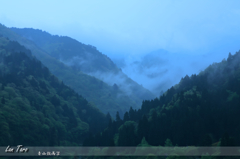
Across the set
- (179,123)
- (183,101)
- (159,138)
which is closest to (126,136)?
(159,138)

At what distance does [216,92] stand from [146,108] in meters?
43.2

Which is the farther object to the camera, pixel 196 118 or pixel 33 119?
pixel 33 119

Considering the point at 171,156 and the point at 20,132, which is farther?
the point at 20,132

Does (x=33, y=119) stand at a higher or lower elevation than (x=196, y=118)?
lower

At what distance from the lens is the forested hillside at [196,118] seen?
107375 mm

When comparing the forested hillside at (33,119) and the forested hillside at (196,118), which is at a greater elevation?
the forested hillside at (196,118)

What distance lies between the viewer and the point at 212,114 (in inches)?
4589

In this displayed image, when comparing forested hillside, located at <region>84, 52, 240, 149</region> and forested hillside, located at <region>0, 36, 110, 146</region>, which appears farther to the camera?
forested hillside, located at <region>0, 36, 110, 146</region>

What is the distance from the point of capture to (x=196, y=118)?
117 m

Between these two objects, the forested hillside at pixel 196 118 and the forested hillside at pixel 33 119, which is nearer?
the forested hillside at pixel 196 118

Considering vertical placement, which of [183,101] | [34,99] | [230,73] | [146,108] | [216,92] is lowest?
[34,99]

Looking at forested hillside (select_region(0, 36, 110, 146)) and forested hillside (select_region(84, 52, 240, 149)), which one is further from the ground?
forested hillside (select_region(84, 52, 240, 149))

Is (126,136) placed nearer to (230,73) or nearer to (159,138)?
(159,138)

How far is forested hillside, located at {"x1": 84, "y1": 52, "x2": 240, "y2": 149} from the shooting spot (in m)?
107
